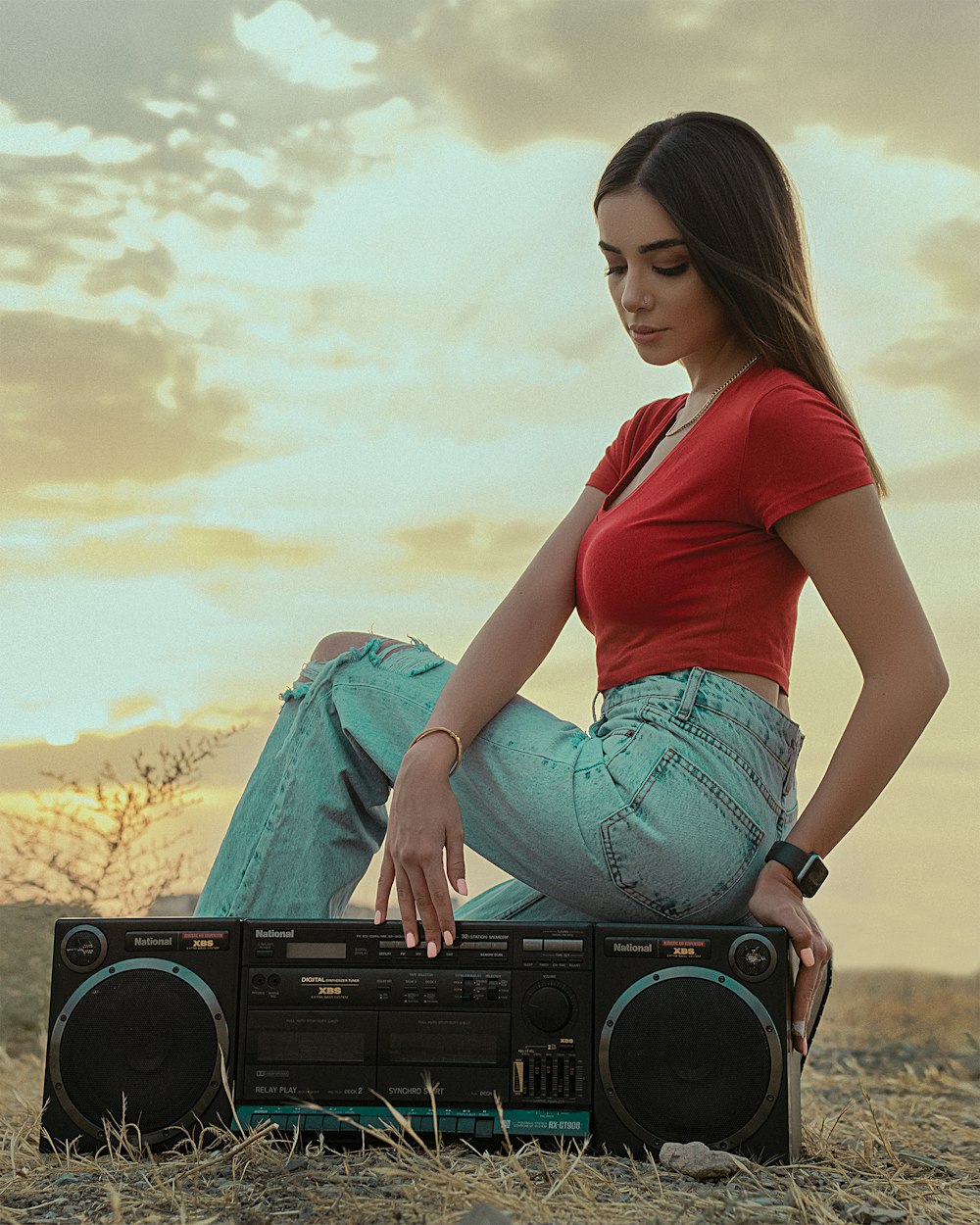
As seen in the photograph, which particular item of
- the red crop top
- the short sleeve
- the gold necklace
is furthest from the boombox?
the gold necklace

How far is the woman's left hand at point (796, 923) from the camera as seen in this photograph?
1426 millimetres

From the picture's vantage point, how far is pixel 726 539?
1533mm

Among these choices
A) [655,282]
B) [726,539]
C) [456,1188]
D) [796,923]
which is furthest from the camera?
[655,282]

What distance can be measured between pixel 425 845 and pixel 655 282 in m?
0.76

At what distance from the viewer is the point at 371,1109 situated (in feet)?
4.82

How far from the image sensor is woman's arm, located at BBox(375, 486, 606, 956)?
145 centimetres

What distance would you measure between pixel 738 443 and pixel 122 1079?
3.38 feet

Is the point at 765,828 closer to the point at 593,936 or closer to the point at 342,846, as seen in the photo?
the point at 593,936

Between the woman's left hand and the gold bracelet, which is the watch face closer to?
the woman's left hand

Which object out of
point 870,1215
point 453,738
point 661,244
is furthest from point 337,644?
point 870,1215

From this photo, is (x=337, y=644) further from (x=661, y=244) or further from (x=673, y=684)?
(x=661, y=244)

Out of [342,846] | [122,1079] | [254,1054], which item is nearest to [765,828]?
[342,846]

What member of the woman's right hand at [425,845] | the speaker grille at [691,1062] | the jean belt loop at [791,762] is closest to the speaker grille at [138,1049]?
the woman's right hand at [425,845]

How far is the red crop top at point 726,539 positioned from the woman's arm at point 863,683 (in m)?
0.05
